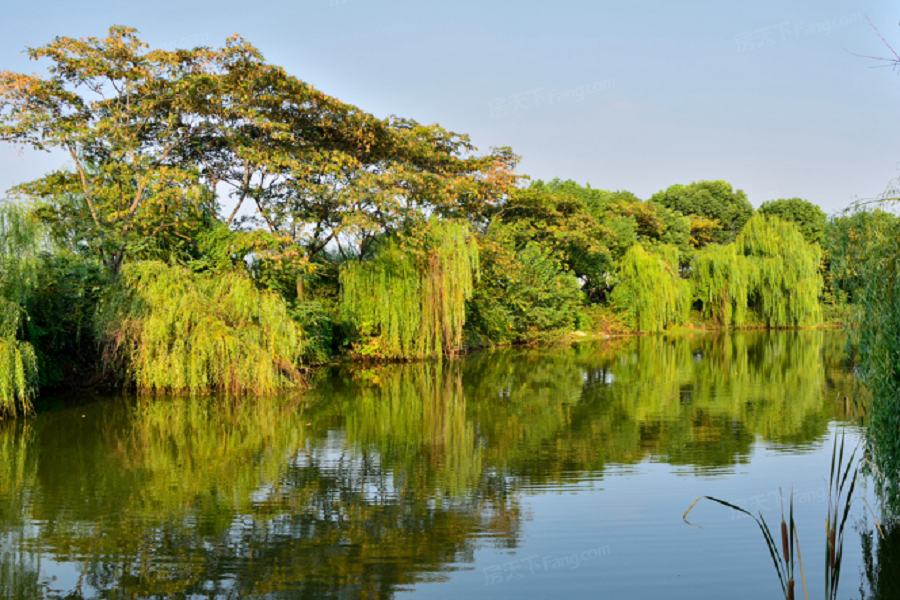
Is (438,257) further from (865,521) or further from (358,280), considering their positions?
(865,521)

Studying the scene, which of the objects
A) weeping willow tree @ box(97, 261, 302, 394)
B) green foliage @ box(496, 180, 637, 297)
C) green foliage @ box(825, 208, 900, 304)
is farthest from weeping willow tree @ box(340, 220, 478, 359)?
green foliage @ box(825, 208, 900, 304)

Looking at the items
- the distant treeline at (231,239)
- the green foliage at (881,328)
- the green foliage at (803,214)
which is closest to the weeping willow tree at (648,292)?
the distant treeline at (231,239)

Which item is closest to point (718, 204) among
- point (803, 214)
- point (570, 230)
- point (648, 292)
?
point (803, 214)

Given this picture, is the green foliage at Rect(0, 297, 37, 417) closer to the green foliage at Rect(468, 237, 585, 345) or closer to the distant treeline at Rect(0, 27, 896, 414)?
the distant treeline at Rect(0, 27, 896, 414)

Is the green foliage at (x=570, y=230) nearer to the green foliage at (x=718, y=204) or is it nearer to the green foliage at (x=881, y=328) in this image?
the green foliage at (x=718, y=204)

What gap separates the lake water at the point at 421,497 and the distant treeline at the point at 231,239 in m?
1.40

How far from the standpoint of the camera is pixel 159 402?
12789 millimetres

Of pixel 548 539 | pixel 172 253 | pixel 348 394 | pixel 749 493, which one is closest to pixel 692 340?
pixel 348 394

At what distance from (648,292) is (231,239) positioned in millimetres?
21077

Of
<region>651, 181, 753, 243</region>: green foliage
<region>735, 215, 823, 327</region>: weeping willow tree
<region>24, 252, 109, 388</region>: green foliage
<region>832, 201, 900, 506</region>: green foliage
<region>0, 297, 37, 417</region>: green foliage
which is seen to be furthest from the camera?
<region>651, 181, 753, 243</region>: green foliage

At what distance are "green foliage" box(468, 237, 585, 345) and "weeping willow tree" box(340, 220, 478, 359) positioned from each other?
2432mm

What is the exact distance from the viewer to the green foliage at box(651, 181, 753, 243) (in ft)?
133

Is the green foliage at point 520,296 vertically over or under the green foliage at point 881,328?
over

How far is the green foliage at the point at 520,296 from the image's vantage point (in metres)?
23.2
